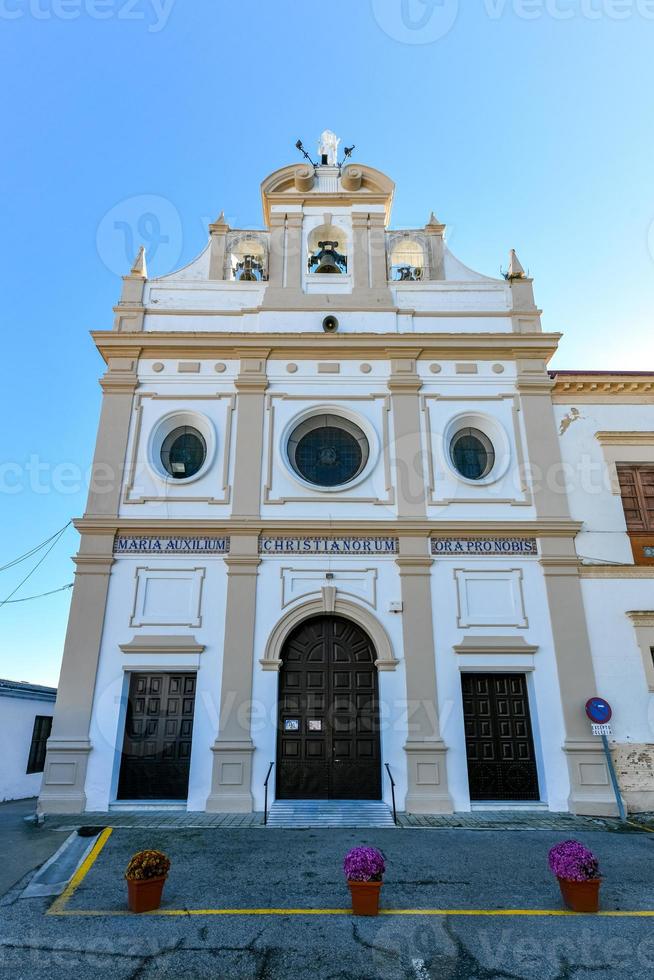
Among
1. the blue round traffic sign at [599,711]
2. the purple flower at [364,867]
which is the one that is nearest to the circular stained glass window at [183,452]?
the purple flower at [364,867]

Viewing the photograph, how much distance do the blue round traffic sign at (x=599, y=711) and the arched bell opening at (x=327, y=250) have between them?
11.4 metres

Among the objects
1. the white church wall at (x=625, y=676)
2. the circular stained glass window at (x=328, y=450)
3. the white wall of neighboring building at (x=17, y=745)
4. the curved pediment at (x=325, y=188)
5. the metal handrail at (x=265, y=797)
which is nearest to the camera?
the metal handrail at (x=265, y=797)

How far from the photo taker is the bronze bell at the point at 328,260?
1538 cm

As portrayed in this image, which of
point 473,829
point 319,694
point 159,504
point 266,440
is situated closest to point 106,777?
point 319,694

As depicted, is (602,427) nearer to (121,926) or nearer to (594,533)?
(594,533)

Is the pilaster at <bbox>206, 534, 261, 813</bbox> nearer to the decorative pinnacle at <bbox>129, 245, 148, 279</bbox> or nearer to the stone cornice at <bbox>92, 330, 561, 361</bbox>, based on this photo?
the stone cornice at <bbox>92, 330, 561, 361</bbox>

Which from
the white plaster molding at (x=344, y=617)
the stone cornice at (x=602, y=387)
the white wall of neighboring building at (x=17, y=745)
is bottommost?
the white wall of neighboring building at (x=17, y=745)

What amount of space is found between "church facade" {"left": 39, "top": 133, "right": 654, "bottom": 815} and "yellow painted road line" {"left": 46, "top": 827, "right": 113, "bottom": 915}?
2149 millimetres

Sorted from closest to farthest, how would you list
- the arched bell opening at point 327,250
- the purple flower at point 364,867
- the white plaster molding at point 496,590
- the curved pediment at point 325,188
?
the purple flower at point 364,867, the white plaster molding at point 496,590, the arched bell opening at point 327,250, the curved pediment at point 325,188

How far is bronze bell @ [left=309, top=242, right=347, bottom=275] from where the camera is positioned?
1538cm

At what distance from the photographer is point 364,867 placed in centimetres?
598

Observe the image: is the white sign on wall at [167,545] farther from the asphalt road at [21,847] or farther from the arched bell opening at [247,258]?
the arched bell opening at [247,258]

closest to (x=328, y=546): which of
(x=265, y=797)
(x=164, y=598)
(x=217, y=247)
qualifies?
(x=164, y=598)

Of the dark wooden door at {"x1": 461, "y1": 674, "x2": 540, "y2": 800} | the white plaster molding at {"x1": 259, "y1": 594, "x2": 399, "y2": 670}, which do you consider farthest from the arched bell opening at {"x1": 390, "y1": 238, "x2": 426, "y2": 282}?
the dark wooden door at {"x1": 461, "y1": 674, "x2": 540, "y2": 800}
